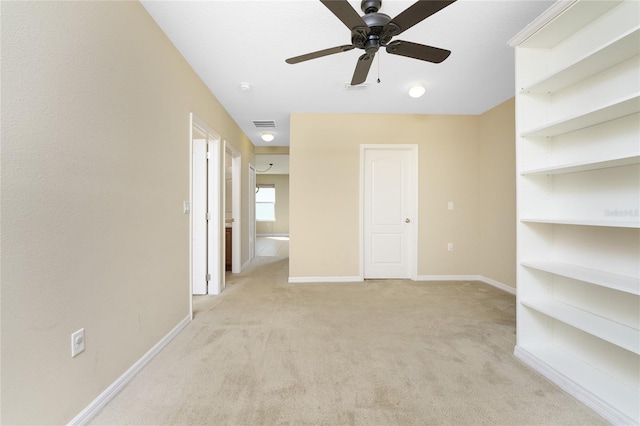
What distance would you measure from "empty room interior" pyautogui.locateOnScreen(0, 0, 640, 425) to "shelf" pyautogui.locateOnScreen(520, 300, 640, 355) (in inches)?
0.5

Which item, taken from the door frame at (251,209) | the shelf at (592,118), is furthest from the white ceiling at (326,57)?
the door frame at (251,209)

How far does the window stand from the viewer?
36.3 ft

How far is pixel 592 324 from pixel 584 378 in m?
0.33

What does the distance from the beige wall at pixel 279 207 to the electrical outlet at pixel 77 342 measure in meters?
9.67

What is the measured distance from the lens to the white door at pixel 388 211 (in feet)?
13.2

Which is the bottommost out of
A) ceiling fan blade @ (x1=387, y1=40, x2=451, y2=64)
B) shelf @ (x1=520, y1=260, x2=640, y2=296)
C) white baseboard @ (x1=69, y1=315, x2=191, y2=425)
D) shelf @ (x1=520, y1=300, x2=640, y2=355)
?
white baseboard @ (x1=69, y1=315, x2=191, y2=425)

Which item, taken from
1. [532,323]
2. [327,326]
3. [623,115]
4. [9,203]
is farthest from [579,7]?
[9,203]

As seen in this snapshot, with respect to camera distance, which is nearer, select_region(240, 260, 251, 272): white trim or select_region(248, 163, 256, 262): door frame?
select_region(240, 260, 251, 272): white trim

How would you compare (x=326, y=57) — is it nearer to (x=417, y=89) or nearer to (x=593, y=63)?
(x=417, y=89)

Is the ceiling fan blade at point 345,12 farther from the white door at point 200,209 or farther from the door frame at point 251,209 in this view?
the door frame at point 251,209

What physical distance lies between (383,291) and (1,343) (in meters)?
3.28

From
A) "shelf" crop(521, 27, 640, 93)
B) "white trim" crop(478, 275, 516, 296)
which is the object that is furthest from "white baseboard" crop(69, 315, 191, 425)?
"white trim" crop(478, 275, 516, 296)

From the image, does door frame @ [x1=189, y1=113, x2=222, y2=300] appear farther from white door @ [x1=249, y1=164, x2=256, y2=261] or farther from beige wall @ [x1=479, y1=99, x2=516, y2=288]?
beige wall @ [x1=479, y1=99, x2=516, y2=288]

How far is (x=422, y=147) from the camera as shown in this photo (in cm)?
399
